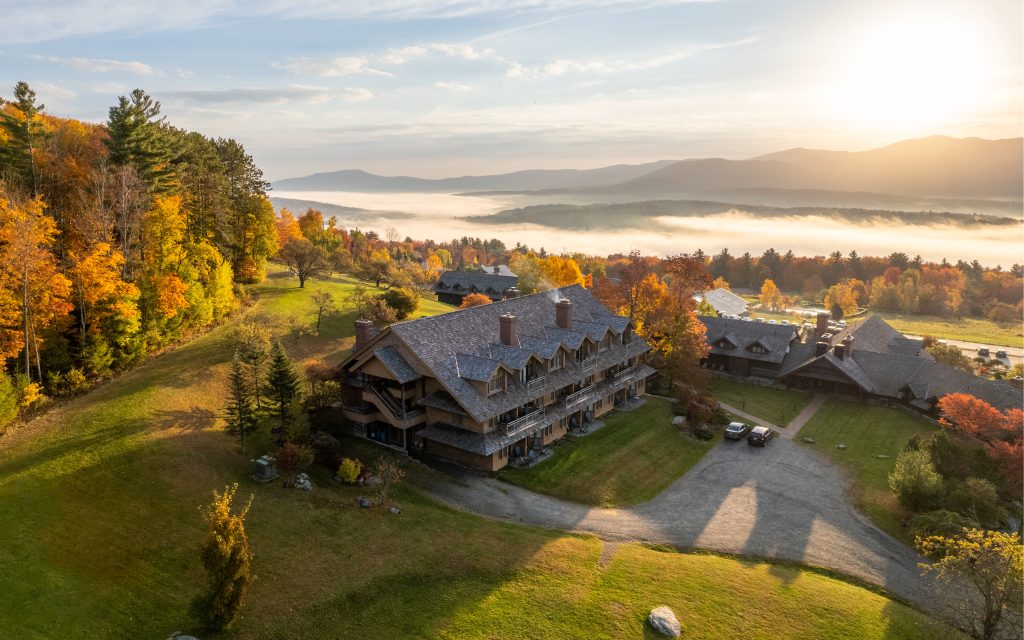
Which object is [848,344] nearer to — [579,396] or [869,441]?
[869,441]

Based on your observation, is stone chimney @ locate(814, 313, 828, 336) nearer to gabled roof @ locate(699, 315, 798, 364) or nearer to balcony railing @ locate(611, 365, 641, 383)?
gabled roof @ locate(699, 315, 798, 364)

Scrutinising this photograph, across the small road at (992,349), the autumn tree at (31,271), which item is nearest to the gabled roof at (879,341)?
the small road at (992,349)

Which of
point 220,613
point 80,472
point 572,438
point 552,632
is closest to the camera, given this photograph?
point 220,613

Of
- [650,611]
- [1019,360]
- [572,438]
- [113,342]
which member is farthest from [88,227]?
[1019,360]

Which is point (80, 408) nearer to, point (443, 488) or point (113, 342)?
point (113, 342)

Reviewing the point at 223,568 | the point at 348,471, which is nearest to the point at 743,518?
the point at 348,471

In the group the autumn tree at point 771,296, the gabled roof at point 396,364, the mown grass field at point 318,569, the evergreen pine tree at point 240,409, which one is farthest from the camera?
the autumn tree at point 771,296

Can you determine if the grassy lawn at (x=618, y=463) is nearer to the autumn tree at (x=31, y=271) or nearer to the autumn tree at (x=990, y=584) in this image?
the autumn tree at (x=990, y=584)

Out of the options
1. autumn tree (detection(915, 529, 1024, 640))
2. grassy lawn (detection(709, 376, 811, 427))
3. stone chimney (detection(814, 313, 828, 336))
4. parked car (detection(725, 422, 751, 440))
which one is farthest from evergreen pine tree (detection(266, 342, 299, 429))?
stone chimney (detection(814, 313, 828, 336))
